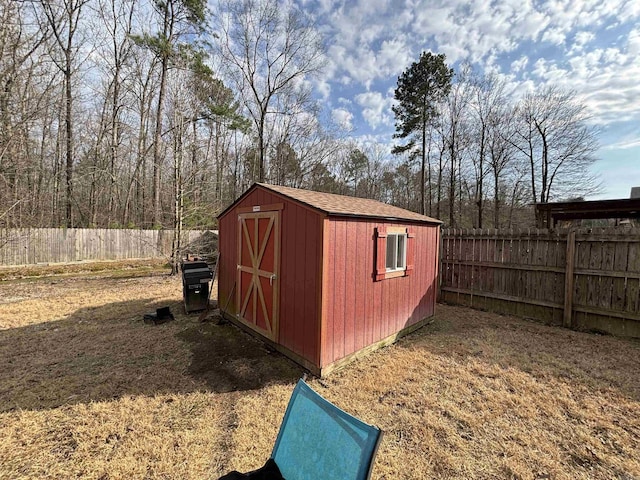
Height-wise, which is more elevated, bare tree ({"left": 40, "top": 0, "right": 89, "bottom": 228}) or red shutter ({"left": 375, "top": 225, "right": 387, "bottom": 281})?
bare tree ({"left": 40, "top": 0, "right": 89, "bottom": 228})

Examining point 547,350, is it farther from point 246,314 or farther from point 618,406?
point 246,314

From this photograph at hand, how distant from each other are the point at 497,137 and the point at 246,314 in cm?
1974

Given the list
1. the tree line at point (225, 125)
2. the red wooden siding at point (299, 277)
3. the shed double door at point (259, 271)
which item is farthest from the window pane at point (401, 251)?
the tree line at point (225, 125)

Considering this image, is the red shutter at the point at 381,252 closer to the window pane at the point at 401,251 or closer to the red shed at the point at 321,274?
the red shed at the point at 321,274

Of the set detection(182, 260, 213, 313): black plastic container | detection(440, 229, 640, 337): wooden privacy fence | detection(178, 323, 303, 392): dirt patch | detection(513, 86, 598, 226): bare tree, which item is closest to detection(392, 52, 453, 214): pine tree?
detection(513, 86, 598, 226): bare tree

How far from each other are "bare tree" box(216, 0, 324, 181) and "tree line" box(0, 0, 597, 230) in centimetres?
6

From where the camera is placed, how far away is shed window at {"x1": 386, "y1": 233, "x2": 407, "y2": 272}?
15.8ft

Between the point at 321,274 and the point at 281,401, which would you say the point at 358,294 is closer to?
the point at 321,274

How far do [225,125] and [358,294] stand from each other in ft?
47.9

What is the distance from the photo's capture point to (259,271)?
4785 mm

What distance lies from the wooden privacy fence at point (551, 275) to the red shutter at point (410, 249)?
263 cm

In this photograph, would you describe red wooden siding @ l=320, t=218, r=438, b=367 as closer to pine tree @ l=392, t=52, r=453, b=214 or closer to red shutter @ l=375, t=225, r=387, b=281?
red shutter @ l=375, t=225, r=387, b=281

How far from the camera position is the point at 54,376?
12.1 ft

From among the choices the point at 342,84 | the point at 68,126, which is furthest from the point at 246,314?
the point at 68,126
